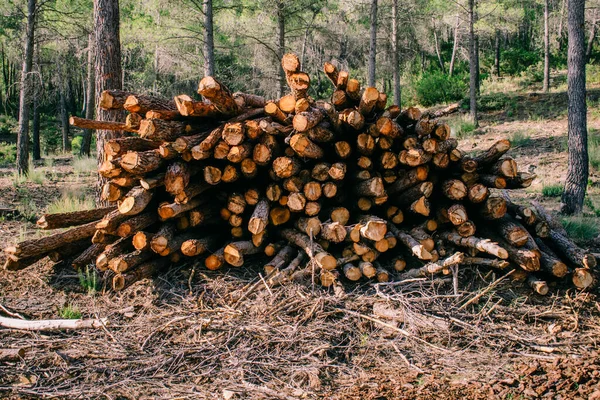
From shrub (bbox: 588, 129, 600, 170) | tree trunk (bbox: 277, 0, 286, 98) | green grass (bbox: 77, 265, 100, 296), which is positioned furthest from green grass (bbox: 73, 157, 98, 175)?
shrub (bbox: 588, 129, 600, 170)

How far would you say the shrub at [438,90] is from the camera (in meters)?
26.0

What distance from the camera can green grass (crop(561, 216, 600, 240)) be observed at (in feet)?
21.0

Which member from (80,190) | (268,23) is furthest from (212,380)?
(268,23)

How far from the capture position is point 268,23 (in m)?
18.6

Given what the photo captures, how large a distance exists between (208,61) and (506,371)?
10.4m

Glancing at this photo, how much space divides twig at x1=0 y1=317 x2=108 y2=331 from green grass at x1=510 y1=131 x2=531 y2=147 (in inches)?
534

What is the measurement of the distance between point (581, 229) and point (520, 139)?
921 cm

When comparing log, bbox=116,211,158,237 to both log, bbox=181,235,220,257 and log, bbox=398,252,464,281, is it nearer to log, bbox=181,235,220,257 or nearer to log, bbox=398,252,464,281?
log, bbox=181,235,220,257

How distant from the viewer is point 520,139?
14.9m

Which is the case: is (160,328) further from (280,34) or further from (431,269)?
(280,34)

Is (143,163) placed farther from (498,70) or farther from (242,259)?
(498,70)

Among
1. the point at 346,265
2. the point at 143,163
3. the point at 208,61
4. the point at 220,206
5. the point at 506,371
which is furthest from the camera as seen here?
the point at 208,61

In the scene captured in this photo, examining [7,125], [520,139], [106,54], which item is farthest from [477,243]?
[7,125]

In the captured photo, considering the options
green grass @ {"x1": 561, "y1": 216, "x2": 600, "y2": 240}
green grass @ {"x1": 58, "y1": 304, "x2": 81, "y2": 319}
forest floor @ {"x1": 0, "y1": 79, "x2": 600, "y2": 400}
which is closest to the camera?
forest floor @ {"x1": 0, "y1": 79, "x2": 600, "y2": 400}
